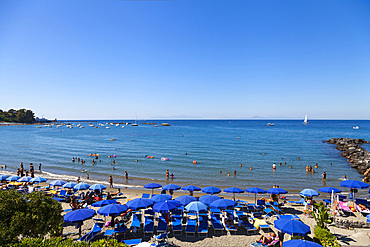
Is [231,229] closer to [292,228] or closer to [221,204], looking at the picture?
[221,204]

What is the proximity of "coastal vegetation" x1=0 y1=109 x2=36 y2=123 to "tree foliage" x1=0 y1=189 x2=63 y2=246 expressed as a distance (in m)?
198

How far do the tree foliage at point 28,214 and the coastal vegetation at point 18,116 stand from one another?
197870 mm

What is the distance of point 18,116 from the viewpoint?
535 ft

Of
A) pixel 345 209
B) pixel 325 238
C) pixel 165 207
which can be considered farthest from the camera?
pixel 345 209

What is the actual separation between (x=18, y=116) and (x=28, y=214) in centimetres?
19942

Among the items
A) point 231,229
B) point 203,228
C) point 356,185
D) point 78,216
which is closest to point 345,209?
point 356,185

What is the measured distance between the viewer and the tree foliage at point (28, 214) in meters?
7.14

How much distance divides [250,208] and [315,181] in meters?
13.9

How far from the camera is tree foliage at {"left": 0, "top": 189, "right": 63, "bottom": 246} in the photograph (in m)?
7.14

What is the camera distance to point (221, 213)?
14.5 metres

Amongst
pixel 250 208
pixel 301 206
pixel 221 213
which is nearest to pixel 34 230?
pixel 221 213

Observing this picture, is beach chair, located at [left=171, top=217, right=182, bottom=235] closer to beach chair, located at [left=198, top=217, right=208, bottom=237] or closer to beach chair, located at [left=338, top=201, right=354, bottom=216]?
beach chair, located at [left=198, top=217, right=208, bottom=237]

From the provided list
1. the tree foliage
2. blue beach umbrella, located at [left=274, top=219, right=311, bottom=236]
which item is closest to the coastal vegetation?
the tree foliage

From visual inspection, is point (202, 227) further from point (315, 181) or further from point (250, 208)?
point (315, 181)
